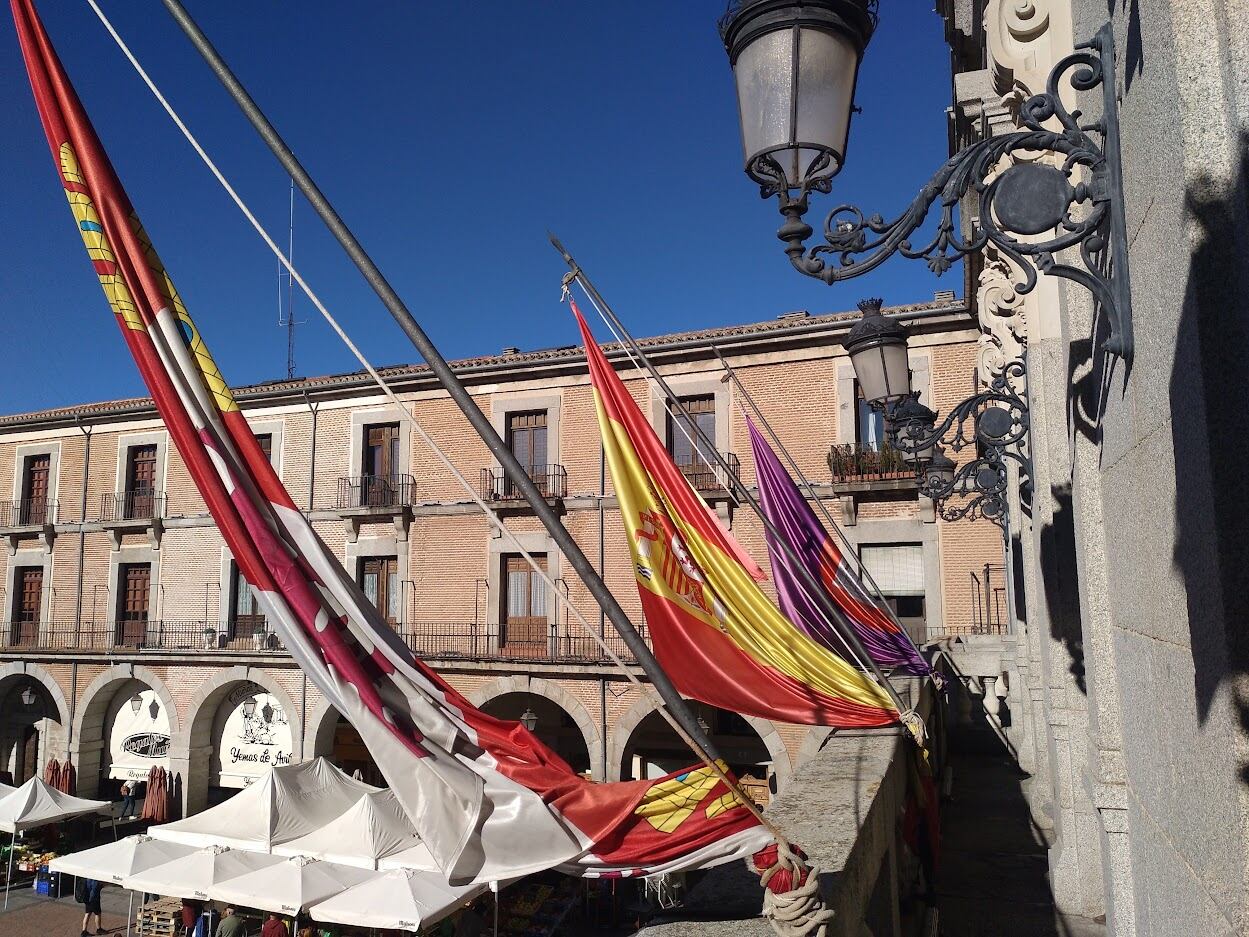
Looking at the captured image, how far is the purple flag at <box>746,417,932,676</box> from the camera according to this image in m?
7.60

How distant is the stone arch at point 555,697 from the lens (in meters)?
20.0

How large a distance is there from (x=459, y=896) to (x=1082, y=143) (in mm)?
10334

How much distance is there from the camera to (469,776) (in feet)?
11.7

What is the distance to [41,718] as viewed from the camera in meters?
27.0

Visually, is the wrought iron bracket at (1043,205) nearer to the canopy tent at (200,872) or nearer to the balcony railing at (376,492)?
the canopy tent at (200,872)

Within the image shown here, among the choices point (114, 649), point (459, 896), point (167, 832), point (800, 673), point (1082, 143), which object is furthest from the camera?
point (114, 649)

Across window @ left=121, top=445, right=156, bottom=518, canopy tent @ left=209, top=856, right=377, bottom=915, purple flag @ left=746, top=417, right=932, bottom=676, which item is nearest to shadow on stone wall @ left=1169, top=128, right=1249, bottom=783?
purple flag @ left=746, top=417, right=932, bottom=676

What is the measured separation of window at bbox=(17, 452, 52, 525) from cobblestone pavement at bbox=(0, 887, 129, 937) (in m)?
12.9

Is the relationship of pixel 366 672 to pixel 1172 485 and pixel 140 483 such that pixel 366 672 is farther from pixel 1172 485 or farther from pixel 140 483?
pixel 140 483

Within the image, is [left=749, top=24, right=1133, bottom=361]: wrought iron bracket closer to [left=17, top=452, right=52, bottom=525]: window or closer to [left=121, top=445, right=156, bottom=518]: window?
[left=121, top=445, right=156, bottom=518]: window

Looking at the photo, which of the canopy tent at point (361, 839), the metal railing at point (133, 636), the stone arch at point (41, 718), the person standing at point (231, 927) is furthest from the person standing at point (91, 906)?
the stone arch at point (41, 718)

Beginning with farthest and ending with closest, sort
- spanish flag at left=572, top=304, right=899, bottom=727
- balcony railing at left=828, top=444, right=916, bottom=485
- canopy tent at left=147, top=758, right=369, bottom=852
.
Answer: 1. balcony railing at left=828, top=444, right=916, bottom=485
2. canopy tent at left=147, top=758, right=369, bottom=852
3. spanish flag at left=572, top=304, right=899, bottom=727

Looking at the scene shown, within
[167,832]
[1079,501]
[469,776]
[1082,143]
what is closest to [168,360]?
[469,776]

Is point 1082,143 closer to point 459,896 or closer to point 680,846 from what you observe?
point 680,846
